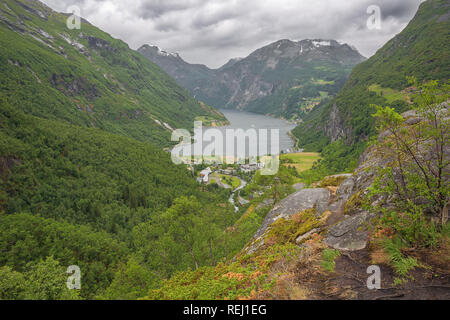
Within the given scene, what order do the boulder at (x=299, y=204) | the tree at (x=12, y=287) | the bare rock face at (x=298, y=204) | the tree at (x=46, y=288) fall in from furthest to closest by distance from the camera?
1. the boulder at (x=299, y=204)
2. the bare rock face at (x=298, y=204)
3. the tree at (x=46, y=288)
4. the tree at (x=12, y=287)

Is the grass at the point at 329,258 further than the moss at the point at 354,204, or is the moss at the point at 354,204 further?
the moss at the point at 354,204

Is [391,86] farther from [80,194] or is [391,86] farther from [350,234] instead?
[80,194]

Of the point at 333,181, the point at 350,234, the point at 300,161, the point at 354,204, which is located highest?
the point at 300,161

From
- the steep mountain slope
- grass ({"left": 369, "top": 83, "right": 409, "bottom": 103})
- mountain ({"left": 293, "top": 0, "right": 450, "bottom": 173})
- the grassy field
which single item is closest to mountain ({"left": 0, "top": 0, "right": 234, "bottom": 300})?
the steep mountain slope

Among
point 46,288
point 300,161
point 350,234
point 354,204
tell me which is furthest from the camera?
point 300,161

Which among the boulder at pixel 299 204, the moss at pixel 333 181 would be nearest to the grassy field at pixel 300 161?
the moss at pixel 333 181

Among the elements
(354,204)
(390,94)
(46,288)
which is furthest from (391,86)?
(46,288)

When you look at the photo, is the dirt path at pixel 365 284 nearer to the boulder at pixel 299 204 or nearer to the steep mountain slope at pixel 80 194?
the boulder at pixel 299 204
